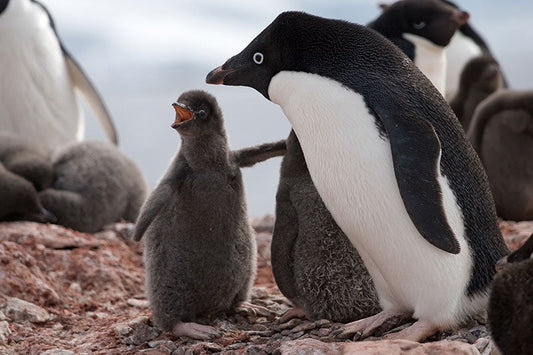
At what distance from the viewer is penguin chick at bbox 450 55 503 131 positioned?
7543 millimetres

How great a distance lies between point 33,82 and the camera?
25.2 feet

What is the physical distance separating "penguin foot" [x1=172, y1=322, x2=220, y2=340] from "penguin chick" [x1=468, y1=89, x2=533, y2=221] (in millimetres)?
3369

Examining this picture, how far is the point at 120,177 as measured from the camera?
6.32m

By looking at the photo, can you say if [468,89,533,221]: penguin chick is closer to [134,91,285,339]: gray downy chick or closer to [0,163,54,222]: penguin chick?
[134,91,285,339]: gray downy chick

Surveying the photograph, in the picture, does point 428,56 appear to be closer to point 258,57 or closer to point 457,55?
point 258,57

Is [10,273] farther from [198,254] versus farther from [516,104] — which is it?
[516,104]

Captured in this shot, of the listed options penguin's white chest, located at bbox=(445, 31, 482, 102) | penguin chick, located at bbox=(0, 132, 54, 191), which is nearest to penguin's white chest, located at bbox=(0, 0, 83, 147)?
penguin chick, located at bbox=(0, 132, 54, 191)

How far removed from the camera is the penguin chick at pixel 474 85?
7.54 meters

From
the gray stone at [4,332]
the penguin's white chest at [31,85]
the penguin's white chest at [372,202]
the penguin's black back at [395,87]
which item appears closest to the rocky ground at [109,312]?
the gray stone at [4,332]

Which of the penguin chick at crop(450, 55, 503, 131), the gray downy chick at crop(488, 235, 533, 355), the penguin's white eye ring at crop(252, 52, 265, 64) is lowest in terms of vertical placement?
the gray downy chick at crop(488, 235, 533, 355)

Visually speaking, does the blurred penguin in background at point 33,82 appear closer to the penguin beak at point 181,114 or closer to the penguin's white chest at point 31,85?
the penguin's white chest at point 31,85

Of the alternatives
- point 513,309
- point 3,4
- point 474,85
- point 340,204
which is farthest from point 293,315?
point 3,4

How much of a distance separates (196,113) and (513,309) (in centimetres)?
161

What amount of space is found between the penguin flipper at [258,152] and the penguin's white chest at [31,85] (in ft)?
13.3
